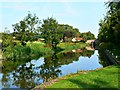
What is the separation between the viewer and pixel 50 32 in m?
103

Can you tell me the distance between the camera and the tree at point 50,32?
328ft

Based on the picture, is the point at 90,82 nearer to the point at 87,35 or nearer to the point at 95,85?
the point at 95,85

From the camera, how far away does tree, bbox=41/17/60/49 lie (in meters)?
99.9

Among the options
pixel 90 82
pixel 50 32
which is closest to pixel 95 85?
pixel 90 82

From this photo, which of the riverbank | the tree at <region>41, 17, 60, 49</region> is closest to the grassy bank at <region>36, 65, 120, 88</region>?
the riverbank

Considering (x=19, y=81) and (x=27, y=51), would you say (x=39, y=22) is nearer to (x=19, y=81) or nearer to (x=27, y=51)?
(x=27, y=51)

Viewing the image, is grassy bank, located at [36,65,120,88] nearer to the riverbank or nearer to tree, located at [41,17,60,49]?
the riverbank

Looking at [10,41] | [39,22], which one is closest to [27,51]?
[10,41]

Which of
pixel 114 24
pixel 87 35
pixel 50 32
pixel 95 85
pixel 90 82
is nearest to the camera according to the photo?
pixel 95 85

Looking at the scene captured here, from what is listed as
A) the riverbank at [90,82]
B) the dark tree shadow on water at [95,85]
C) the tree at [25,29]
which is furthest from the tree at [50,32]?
the dark tree shadow on water at [95,85]

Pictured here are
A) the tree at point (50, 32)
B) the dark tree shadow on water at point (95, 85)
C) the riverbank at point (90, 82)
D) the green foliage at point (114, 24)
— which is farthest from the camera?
the tree at point (50, 32)

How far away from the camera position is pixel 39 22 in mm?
93375

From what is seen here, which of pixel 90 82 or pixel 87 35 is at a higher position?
pixel 87 35

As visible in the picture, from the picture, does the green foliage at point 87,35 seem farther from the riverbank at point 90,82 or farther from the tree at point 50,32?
the riverbank at point 90,82
